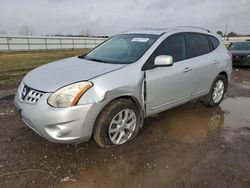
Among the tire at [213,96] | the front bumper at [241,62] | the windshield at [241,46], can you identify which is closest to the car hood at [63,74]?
the tire at [213,96]

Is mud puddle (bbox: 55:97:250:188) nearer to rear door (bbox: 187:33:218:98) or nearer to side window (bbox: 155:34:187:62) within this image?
rear door (bbox: 187:33:218:98)

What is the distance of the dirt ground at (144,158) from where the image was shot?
2660 millimetres

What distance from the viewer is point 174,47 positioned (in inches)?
159

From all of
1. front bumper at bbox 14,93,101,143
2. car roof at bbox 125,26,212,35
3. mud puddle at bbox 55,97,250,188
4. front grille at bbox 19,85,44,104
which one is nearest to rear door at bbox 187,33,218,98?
car roof at bbox 125,26,212,35

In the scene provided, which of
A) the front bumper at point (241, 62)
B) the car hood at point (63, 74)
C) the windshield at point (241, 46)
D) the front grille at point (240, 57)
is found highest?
the car hood at point (63, 74)

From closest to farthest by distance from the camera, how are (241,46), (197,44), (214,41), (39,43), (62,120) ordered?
(62,120) < (197,44) < (214,41) < (241,46) < (39,43)

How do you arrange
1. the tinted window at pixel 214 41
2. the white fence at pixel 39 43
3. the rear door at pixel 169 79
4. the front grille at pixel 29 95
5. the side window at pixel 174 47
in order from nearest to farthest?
the front grille at pixel 29 95
the rear door at pixel 169 79
the side window at pixel 174 47
the tinted window at pixel 214 41
the white fence at pixel 39 43

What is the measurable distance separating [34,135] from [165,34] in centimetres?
271

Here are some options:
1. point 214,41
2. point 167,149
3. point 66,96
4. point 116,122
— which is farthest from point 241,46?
point 66,96

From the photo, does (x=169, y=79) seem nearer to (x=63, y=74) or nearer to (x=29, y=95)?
(x=63, y=74)

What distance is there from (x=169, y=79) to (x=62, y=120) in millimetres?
1848

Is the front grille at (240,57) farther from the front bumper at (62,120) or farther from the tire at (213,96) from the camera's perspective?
the front bumper at (62,120)

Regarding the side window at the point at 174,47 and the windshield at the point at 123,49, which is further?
the side window at the point at 174,47

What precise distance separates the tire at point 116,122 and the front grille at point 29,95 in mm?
806
